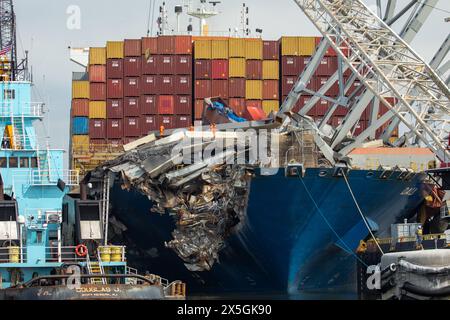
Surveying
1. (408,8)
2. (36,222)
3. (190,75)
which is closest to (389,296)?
(36,222)

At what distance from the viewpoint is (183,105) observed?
80.7 meters

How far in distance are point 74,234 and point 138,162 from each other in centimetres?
546

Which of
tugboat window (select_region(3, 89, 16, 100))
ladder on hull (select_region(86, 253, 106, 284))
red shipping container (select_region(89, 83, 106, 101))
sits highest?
red shipping container (select_region(89, 83, 106, 101))

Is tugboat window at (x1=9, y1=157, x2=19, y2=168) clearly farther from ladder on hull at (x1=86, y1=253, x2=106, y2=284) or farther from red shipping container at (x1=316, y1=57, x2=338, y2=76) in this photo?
red shipping container at (x1=316, y1=57, x2=338, y2=76)

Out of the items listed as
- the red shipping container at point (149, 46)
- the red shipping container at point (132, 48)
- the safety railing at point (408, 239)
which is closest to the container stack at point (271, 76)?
the red shipping container at point (149, 46)

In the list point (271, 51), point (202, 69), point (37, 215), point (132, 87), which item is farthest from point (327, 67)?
point (37, 215)

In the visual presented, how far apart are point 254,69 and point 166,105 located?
588 centimetres

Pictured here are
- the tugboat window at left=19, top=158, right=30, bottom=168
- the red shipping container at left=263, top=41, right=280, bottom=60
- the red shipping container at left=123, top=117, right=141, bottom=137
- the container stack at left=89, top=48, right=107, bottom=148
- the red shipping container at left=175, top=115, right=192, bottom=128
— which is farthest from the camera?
the red shipping container at left=263, top=41, right=280, bottom=60

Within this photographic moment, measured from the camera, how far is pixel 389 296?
4900 cm

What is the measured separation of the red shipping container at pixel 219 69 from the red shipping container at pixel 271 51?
8.80 feet

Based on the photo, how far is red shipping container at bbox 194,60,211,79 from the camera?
81.0m

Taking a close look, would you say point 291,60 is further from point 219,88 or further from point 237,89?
point 219,88

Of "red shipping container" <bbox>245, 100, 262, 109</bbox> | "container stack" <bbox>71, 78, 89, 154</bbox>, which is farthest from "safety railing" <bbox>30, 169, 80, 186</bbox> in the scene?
"red shipping container" <bbox>245, 100, 262, 109</bbox>

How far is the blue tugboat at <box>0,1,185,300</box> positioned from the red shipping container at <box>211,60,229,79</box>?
2055 centimetres
